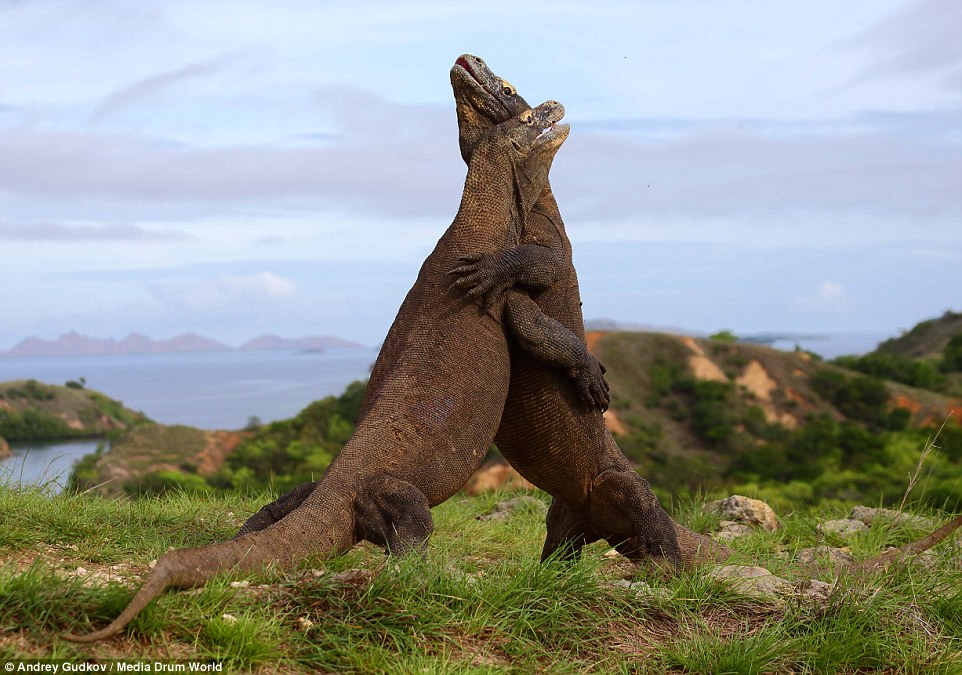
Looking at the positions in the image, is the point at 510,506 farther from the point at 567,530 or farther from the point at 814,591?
the point at 814,591

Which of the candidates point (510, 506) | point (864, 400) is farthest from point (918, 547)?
point (864, 400)

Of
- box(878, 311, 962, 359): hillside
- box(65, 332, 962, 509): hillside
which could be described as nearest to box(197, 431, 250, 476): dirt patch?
box(65, 332, 962, 509): hillside

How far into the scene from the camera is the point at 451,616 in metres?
4.73

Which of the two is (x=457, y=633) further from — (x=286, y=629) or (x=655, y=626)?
(x=655, y=626)

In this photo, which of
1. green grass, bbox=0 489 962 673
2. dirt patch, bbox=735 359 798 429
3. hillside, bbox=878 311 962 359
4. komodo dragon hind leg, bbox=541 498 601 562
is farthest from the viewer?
hillside, bbox=878 311 962 359

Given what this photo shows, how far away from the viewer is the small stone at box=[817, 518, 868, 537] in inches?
354

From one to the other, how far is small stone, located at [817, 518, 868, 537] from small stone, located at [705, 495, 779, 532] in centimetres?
45

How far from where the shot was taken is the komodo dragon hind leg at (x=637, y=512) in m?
6.28

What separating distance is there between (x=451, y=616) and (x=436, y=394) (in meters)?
1.22

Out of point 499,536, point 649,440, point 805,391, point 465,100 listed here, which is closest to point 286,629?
point 465,100

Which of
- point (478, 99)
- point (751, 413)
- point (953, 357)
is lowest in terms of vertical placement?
point (751, 413)

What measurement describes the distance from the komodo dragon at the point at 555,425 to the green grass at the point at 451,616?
0.35 m

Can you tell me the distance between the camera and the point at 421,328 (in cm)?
560

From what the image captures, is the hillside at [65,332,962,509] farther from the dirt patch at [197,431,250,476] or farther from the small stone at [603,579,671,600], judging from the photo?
the small stone at [603,579,671,600]
